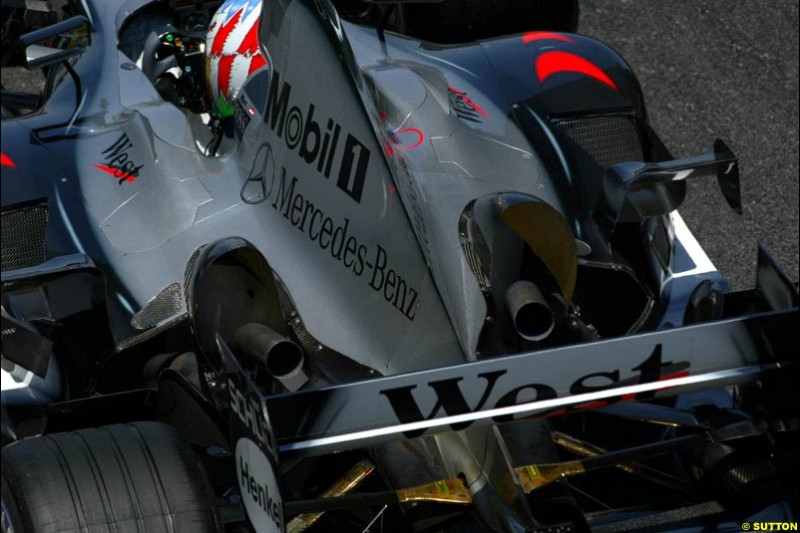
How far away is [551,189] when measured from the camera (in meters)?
4.26

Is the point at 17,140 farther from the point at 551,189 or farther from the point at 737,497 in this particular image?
the point at 737,497

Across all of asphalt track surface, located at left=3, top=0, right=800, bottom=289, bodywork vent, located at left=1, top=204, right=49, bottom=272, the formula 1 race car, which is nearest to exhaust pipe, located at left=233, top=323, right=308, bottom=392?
the formula 1 race car

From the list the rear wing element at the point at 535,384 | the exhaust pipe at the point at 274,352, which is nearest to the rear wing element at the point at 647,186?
the rear wing element at the point at 535,384

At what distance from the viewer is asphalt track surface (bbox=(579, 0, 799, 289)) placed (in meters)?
5.59

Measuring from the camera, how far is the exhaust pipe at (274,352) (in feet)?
10.8

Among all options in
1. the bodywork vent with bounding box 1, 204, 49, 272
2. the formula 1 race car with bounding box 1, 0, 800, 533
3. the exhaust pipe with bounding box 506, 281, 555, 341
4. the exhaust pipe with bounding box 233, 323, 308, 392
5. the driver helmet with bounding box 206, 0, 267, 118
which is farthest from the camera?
the driver helmet with bounding box 206, 0, 267, 118

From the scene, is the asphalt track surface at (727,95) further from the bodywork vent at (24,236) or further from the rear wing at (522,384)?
the bodywork vent at (24,236)

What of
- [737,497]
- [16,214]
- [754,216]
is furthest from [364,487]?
[754,216]

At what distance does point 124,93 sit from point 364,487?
1.74 m

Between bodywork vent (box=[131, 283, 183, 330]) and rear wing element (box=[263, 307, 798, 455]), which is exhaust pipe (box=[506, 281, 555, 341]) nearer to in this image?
rear wing element (box=[263, 307, 798, 455])

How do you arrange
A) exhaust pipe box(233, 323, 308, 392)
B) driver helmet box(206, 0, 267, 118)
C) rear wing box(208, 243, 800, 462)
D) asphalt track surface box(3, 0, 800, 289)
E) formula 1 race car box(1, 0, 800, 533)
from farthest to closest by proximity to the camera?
asphalt track surface box(3, 0, 800, 289) → driver helmet box(206, 0, 267, 118) → exhaust pipe box(233, 323, 308, 392) → formula 1 race car box(1, 0, 800, 533) → rear wing box(208, 243, 800, 462)

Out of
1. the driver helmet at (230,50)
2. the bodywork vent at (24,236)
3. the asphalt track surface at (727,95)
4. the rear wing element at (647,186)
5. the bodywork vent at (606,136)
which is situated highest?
the driver helmet at (230,50)

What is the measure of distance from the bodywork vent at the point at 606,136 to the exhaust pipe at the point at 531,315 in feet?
3.68

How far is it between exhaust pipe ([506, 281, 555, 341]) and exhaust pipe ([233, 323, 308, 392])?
56 centimetres
